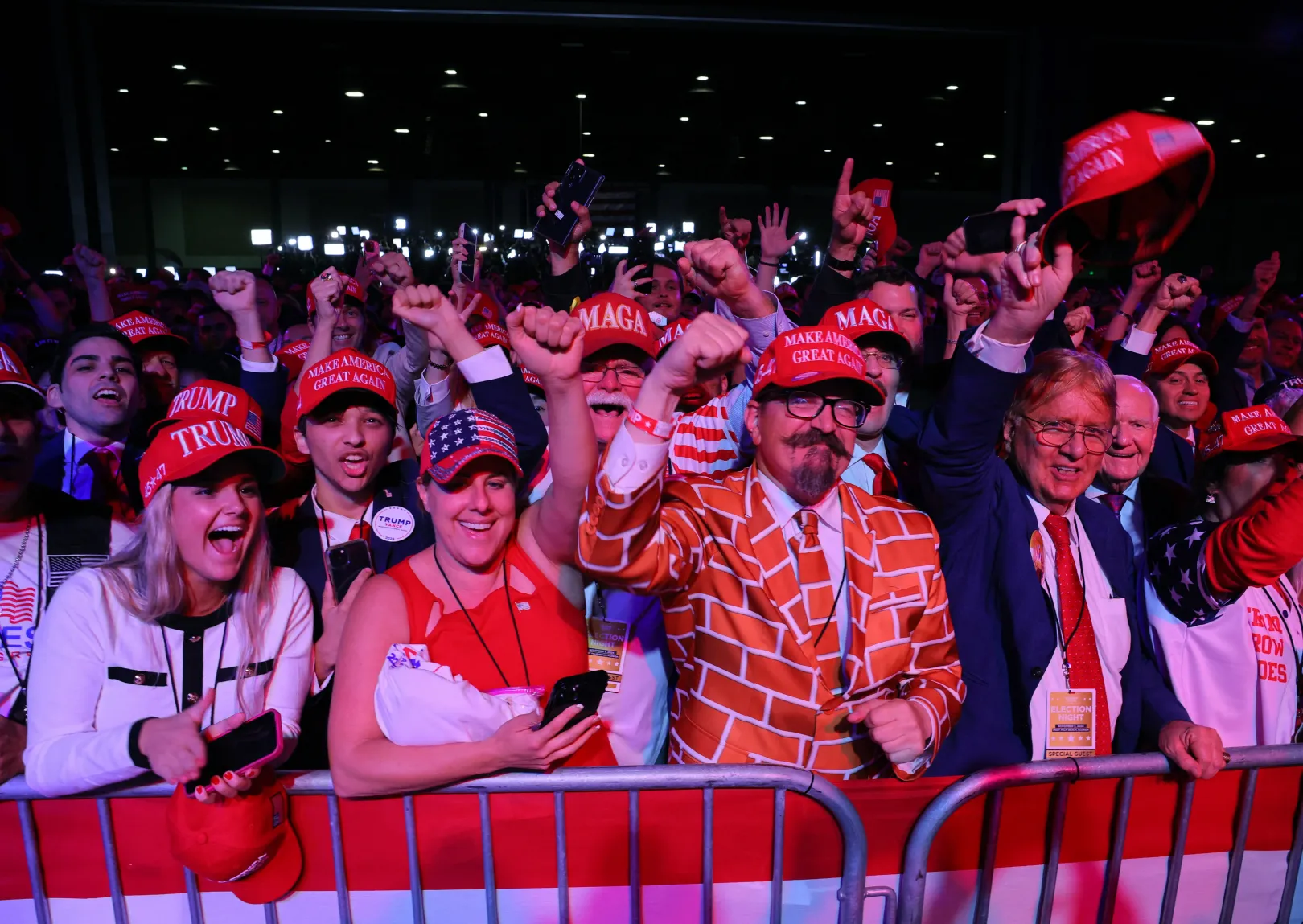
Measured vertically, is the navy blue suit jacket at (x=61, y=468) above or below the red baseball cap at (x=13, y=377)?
Answer: below

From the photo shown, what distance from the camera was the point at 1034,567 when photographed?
2354mm

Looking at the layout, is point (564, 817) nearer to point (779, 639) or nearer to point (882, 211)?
point (779, 639)

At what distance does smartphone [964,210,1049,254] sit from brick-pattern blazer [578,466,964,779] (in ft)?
2.87

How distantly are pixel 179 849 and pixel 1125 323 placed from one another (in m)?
4.84

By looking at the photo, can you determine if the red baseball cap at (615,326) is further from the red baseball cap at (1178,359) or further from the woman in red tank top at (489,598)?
the red baseball cap at (1178,359)

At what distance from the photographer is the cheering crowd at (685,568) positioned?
1896 millimetres

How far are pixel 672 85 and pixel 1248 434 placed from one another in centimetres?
1635

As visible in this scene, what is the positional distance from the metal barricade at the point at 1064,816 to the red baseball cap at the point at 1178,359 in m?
2.42

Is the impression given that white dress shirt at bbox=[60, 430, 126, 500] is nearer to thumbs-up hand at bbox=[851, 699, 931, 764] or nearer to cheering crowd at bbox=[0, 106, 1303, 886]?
cheering crowd at bbox=[0, 106, 1303, 886]

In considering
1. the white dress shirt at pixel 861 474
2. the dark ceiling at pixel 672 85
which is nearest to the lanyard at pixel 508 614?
the white dress shirt at pixel 861 474

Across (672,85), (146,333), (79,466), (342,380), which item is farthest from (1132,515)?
(672,85)

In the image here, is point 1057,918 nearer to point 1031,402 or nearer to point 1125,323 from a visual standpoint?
point 1031,402

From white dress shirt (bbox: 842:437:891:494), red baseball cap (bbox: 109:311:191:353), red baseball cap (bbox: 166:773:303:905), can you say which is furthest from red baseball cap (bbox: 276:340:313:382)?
red baseball cap (bbox: 166:773:303:905)

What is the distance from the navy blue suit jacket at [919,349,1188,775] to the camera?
2238 mm
